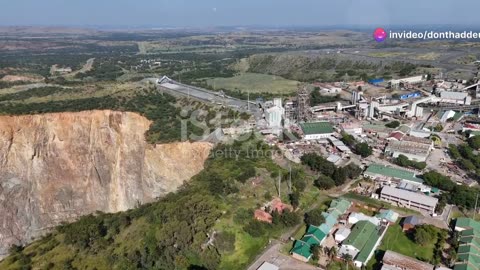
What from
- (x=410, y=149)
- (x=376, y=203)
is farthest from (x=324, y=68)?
(x=376, y=203)

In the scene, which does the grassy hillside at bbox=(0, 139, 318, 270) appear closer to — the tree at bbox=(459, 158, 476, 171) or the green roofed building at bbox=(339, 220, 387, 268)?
the green roofed building at bbox=(339, 220, 387, 268)

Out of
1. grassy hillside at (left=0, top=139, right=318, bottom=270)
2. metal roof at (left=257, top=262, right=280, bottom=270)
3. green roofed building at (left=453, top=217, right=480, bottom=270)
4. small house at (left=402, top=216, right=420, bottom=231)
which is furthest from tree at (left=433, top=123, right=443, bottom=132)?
metal roof at (left=257, top=262, right=280, bottom=270)

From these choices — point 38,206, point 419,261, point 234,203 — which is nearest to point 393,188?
point 419,261

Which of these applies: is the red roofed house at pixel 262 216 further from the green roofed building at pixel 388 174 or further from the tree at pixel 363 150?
the tree at pixel 363 150

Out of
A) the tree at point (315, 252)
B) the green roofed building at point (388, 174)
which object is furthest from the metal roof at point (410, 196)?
the tree at point (315, 252)

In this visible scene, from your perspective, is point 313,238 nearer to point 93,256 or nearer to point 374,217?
point 374,217

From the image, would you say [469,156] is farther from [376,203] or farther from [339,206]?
[339,206]
